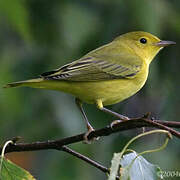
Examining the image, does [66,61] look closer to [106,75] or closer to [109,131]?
[106,75]

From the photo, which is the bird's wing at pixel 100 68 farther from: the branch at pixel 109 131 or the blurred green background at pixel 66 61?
the branch at pixel 109 131

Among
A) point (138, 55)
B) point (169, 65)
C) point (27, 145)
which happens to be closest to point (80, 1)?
point (138, 55)

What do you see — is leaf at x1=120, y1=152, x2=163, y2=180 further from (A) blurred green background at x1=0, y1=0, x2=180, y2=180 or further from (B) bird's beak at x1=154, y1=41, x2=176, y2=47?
(B) bird's beak at x1=154, y1=41, x2=176, y2=47

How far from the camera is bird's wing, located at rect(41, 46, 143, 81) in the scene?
4.31m

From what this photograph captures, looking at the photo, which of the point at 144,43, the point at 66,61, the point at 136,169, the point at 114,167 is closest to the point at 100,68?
the point at 66,61

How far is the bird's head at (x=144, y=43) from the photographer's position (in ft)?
18.3

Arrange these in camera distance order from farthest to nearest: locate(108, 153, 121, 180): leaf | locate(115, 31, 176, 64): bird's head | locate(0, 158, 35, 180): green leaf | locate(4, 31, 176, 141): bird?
locate(115, 31, 176, 64): bird's head < locate(4, 31, 176, 141): bird < locate(0, 158, 35, 180): green leaf < locate(108, 153, 121, 180): leaf

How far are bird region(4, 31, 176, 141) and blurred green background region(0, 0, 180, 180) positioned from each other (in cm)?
17

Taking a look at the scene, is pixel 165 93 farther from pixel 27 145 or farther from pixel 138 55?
pixel 27 145

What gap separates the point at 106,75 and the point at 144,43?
120 centimetres

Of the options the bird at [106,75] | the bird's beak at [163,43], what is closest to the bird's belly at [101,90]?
the bird at [106,75]

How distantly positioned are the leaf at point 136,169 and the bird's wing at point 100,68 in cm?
171

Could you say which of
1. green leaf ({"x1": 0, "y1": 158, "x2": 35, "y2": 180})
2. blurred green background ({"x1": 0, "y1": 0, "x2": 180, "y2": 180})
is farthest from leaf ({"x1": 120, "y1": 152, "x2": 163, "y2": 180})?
blurred green background ({"x1": 0, "y1": 0, "x2": 180, "y2": 180})

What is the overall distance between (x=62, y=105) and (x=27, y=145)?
9.03 ft
